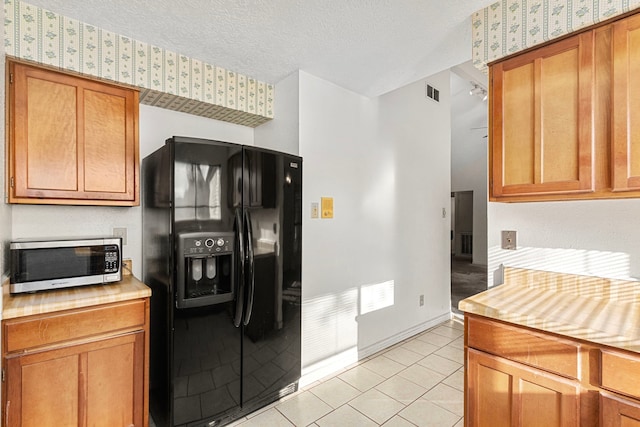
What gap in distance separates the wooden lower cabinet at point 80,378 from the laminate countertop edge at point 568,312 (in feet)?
5.96

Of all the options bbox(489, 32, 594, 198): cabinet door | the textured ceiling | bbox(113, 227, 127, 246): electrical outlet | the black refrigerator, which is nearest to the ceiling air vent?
the textured ceiling

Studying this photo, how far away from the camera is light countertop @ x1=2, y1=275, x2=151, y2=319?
1.49 metres

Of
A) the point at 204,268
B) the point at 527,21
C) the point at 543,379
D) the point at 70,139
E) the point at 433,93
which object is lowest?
the point at 543,379

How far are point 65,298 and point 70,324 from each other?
14 cm

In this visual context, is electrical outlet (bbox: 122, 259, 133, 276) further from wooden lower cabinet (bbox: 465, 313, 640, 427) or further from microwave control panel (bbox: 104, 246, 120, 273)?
wooden lower cabinet (bbox: 465, 313, 640, 427)

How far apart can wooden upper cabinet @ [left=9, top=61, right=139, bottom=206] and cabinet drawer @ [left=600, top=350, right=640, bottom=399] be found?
8.50ft

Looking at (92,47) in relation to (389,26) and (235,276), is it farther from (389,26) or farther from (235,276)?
(389,26)

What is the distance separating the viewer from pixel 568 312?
1.36 m

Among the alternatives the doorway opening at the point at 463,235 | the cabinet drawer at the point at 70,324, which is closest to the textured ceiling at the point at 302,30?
the cabinet drawer at the point at 70,324

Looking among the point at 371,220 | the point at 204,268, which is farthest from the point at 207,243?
the point at 371,220

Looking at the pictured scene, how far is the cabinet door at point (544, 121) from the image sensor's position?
1437 millimetres

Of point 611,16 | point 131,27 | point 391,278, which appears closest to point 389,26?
point 611,16

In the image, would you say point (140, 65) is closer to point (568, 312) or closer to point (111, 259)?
point (111, 259)

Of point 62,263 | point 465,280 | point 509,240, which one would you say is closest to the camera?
point 62,263
